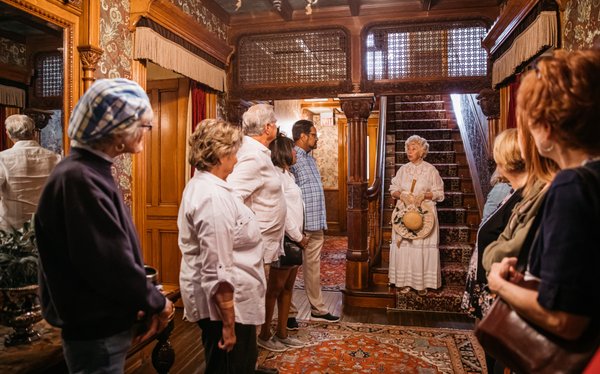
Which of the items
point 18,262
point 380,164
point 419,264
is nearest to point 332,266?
point 380,164

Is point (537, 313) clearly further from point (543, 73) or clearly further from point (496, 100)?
point (496, 100)

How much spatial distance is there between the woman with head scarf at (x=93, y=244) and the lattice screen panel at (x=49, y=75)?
143cm

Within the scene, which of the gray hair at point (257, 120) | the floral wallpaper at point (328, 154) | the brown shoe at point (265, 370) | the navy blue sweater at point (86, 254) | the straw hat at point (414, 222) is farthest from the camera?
the floral wallpaper at point (328, 154)

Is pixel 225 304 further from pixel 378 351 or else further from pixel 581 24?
pixel 581 24

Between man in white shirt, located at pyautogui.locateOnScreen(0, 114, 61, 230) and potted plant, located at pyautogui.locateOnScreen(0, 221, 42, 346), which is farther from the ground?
man in white shirt, located at pyautogui.locateOnScreen(0, 114, 61, 230)

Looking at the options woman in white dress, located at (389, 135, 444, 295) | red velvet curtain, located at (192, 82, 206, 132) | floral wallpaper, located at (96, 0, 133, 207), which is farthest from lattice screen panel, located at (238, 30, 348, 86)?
floral wallpaper, located at (96, 0, 133, 207)

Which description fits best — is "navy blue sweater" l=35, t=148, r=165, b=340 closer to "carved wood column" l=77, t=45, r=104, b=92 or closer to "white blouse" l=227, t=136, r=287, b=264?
"white blouse" l=227, t=136, r=287, b=264

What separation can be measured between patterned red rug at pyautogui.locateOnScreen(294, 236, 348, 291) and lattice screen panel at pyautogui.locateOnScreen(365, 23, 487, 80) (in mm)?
2626

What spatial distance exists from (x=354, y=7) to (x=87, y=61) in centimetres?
281

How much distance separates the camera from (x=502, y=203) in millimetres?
1916

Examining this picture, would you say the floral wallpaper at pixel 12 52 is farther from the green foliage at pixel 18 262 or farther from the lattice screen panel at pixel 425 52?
the lattice screen panel at pixel 425 52

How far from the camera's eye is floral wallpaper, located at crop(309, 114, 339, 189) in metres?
10.1

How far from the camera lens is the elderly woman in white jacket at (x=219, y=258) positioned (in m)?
1.60

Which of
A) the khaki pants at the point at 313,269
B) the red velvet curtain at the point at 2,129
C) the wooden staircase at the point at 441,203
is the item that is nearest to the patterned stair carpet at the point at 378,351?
the khaki pants at the point at 313,269
